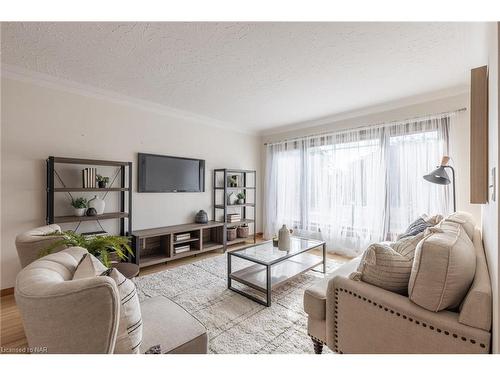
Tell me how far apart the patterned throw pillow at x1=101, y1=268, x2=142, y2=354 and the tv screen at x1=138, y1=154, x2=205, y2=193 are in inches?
105

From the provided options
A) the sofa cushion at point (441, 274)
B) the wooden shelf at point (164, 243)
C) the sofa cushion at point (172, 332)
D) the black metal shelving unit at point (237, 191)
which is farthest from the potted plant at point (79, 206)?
the sofa cushion at point (441, 274)

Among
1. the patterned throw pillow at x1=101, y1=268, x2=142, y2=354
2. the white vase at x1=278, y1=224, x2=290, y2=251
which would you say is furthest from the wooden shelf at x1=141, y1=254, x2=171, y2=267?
the patterned throw pillow at x1=101, y1=268, x2=142, y2=354

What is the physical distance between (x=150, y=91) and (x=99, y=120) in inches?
30.9

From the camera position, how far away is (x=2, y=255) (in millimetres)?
2375

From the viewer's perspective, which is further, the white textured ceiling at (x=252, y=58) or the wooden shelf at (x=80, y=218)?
the wooden shelf at (x=80, y=218)

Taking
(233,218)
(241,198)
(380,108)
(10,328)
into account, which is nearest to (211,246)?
(233,218)

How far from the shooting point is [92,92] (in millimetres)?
2881

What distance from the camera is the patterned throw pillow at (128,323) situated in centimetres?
87

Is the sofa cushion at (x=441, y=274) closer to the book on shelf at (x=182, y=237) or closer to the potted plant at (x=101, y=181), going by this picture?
the book on shelf at (x=182, y=237)

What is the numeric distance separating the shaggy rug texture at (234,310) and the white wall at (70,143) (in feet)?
3.72

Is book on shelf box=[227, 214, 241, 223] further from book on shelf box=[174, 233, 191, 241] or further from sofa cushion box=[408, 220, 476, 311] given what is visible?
sofa cushion box=[408, 220, 476, 311]

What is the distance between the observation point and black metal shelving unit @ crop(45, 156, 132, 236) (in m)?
2.45

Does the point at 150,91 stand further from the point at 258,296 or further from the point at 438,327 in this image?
the point at 438,327
